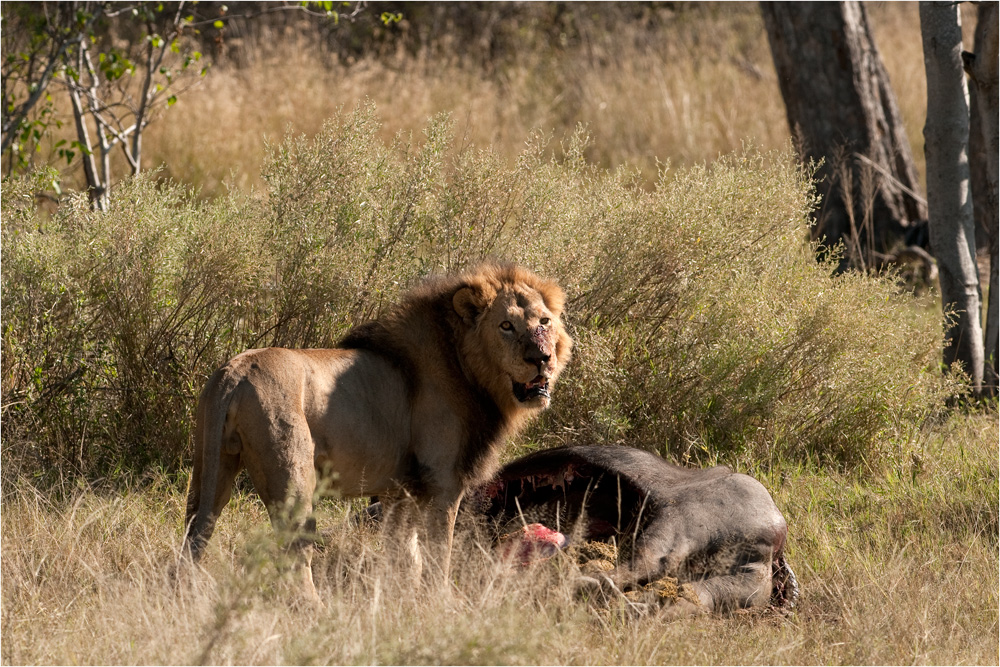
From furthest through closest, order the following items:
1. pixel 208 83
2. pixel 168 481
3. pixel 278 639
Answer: pixel 208 83
pixel 168 481
pixel 278 639

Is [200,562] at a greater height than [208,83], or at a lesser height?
lesser

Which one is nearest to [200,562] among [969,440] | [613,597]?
[613,597]

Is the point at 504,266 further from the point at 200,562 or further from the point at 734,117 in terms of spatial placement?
the point at 734,117

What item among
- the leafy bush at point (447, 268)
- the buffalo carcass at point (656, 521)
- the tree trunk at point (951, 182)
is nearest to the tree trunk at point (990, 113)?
the tree trunk at point (951, 182)

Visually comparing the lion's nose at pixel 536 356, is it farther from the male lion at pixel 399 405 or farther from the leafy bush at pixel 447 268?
the leafy bush at pixel 447 268

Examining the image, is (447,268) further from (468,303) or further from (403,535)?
(403,535)

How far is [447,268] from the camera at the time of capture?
601cm

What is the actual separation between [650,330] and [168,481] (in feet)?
9.26

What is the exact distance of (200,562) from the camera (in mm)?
4102

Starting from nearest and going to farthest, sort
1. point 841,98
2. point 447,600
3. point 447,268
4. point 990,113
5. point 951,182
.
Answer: point 447,600
point 447,268
point 951,182
point 990,113
point 841,98

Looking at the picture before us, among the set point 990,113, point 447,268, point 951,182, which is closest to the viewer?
point 447,268

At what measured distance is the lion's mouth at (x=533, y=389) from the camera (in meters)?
4.52

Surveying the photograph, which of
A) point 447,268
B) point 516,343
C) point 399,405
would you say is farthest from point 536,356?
point 447,268

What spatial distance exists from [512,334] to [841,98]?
264 inches
